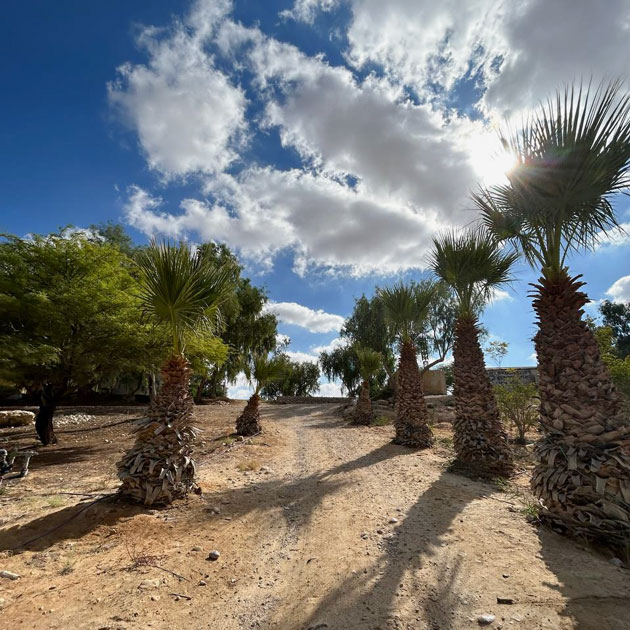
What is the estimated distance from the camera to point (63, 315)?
8.30 metres

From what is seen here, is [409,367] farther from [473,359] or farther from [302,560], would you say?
[302,560]

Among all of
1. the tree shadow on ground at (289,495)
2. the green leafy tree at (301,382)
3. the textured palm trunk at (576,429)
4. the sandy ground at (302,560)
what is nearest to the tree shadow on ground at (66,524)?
the sandy ground at (302,560)

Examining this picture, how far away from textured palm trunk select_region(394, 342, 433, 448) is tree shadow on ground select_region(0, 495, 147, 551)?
7776 millimetres

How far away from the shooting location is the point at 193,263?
5.61 metres

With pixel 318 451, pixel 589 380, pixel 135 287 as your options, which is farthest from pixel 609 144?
pixel 135 287

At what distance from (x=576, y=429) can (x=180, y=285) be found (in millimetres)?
5946

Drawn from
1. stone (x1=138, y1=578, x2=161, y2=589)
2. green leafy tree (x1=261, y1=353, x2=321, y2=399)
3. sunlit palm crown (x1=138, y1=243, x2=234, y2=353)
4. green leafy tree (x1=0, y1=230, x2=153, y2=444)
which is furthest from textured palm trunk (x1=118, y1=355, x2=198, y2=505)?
green leafy tree (x1=261, y1=353, x2=321, y2=399)

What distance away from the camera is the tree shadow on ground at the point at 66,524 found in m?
3.76

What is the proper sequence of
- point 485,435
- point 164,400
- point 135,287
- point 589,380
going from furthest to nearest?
point 135,287
point 485,435
point 164,400
point 589,380

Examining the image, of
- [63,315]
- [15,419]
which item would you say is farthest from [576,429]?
[15,419]

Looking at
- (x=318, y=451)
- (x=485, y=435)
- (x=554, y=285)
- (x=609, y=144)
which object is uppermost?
(x=609, y=144)

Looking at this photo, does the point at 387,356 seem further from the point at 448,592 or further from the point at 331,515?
the point at 448,592

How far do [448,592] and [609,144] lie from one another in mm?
5491

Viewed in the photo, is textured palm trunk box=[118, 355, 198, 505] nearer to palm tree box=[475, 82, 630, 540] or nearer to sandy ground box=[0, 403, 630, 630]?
sandy ground box=[0, 403, 630, 630]
